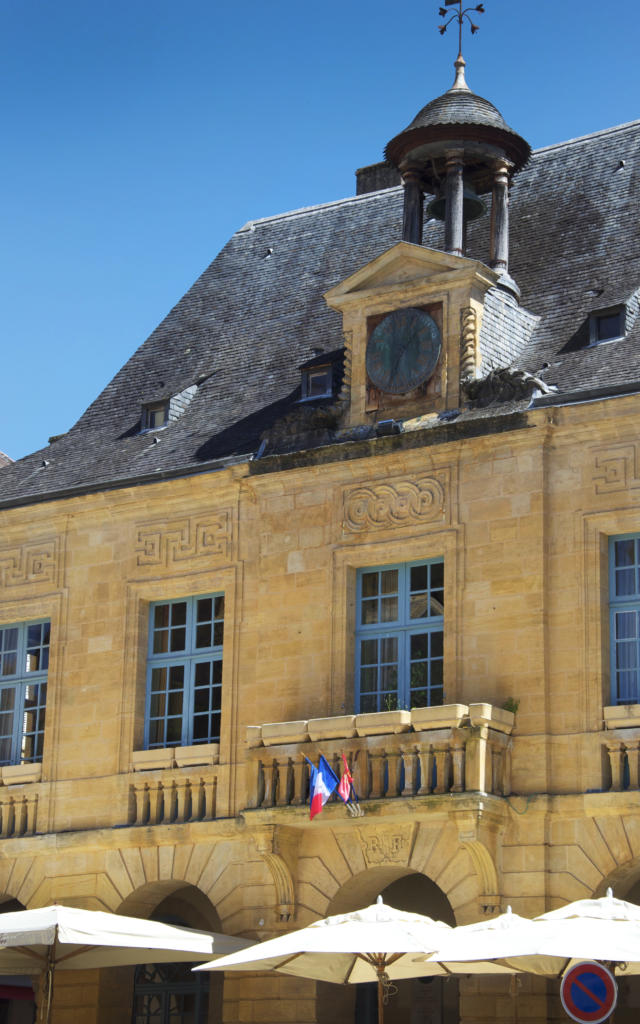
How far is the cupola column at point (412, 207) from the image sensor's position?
70.5 ft

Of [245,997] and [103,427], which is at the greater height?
[103,427]

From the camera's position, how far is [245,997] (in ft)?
62.1

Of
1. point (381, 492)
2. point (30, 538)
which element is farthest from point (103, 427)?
point (381, 492)

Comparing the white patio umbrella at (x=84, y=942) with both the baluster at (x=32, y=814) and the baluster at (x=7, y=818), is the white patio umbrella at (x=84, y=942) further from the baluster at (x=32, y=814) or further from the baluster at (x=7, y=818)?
the baluster at (x=7, y=818)

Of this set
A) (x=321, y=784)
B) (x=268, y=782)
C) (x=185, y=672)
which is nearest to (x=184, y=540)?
(x=185, y=672)

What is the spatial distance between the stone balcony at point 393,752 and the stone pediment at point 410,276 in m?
4.74

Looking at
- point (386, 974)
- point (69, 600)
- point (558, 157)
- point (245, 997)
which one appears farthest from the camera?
point (558, 157)

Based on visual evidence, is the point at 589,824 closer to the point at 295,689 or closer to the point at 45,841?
the point at 295,689

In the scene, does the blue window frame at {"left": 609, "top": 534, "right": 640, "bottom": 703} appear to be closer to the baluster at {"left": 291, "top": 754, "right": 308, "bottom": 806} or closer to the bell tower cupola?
the baluster at {"left": 291, "top": 754, "right": 308, "bottom": 806}

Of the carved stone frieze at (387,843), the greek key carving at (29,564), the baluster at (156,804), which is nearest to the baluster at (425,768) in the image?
the carved stone frieze at (387,843)

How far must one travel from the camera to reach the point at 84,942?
673 inches

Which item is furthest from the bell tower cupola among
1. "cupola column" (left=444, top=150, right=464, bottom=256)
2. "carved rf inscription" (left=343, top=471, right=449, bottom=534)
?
"carved rf inscription" (left=343, top=471, right=449, bottom=534)

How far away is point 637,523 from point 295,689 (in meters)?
4.05

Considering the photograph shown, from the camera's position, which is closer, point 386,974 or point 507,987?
point 386,974
